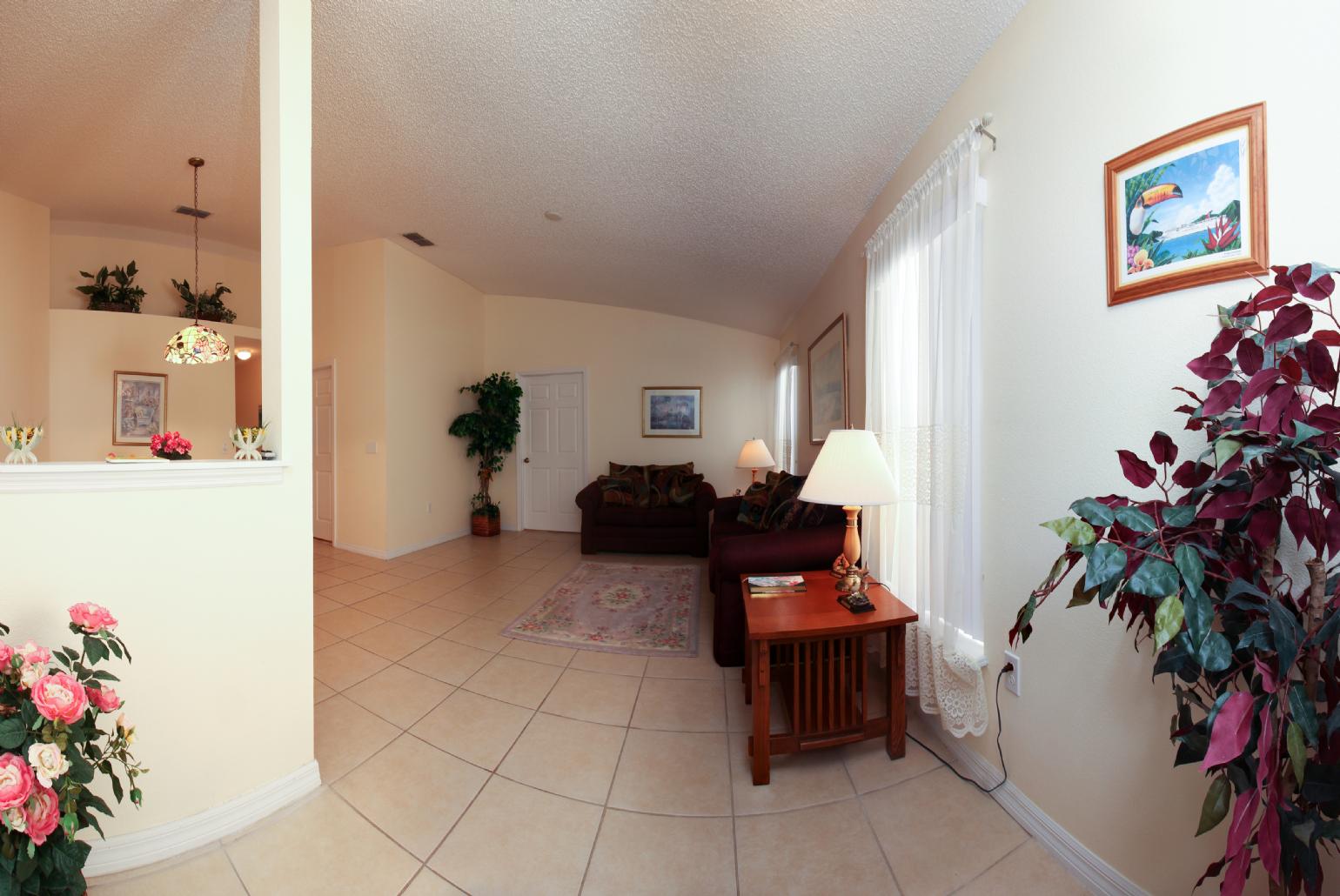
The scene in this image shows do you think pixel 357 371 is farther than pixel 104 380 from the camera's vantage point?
Yes

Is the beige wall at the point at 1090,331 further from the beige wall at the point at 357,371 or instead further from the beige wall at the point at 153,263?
the beige wall at the point at 153,263

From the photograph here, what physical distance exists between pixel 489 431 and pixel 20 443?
14.0ft

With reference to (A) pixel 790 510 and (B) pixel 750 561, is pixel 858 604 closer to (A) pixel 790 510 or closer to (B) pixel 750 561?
(B) pixel 750 561

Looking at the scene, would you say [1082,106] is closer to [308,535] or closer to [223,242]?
[308,535]

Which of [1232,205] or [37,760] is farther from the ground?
[1232,205]

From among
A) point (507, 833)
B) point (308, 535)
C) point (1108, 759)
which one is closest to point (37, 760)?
point (308, 535)

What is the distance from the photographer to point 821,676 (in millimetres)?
1727

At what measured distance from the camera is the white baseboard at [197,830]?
1278mm

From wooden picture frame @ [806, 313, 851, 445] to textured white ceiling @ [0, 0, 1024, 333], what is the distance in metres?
0.59

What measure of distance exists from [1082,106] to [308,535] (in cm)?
269

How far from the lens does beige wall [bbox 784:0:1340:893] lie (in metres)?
0.96

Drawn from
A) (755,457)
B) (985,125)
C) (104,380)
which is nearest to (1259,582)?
(985,125)

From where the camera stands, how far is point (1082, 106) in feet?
4.15

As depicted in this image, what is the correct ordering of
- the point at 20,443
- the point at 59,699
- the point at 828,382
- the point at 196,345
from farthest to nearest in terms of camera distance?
the point at 828,382 < the point at 196,345 < the point at 20,443 < the point at 59,699
